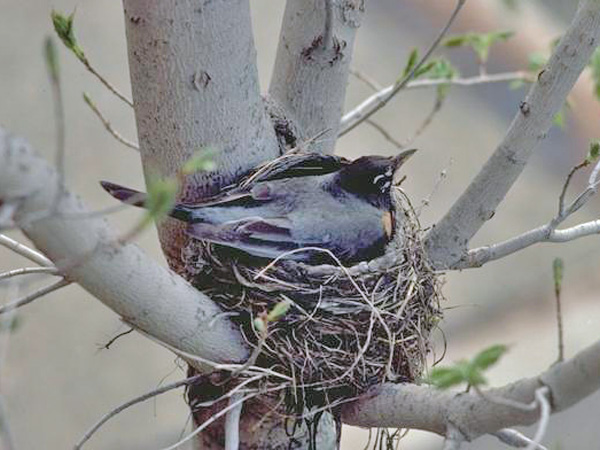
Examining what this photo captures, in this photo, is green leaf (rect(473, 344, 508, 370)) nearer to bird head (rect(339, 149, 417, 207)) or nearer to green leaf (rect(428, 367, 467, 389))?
green leaf (rect(428, 367, 467, 389))

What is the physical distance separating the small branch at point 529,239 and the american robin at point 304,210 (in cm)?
15

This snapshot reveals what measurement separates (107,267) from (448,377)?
0.38 m

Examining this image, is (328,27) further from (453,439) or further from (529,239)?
(453,439)

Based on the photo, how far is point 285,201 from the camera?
1551 mm

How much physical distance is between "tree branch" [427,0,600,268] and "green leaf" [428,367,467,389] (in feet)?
1.96

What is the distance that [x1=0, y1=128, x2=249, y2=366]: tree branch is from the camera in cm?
85

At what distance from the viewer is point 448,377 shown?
2.94 feet

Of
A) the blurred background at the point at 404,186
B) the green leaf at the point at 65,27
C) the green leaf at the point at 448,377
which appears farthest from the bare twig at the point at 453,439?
the blurred background at the point at 404,186

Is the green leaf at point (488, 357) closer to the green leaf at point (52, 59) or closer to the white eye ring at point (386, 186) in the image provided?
the green leaf at point (52, 59)

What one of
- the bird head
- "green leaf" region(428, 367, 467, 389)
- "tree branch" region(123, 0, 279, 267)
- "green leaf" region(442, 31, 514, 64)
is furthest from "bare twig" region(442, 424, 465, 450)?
"green leaf" region(442, 31, 514, 64)

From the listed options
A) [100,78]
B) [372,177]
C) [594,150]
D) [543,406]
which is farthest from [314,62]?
[543,406]

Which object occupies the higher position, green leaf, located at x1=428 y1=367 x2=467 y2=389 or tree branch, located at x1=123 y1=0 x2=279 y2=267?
tree branch, located at x1=123 y1=0 x2=279 y2=267

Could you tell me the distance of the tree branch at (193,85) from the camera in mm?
1285

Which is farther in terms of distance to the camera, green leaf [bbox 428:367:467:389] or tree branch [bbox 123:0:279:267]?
tree branch [bbox 123:0:279:267]
